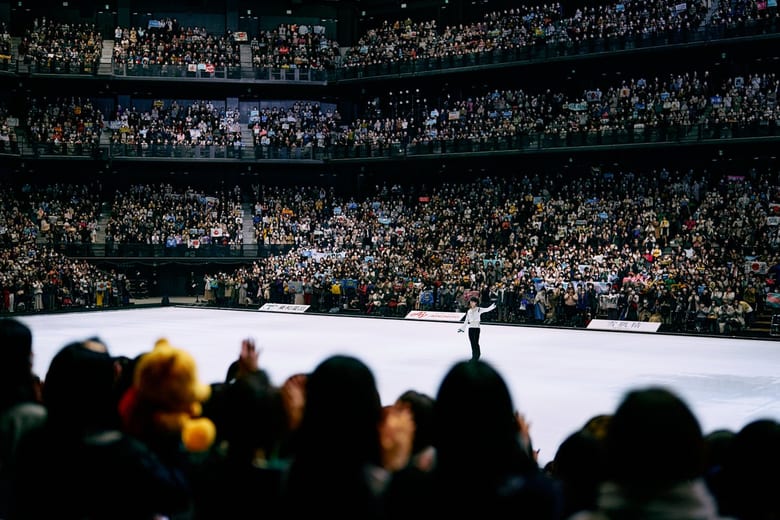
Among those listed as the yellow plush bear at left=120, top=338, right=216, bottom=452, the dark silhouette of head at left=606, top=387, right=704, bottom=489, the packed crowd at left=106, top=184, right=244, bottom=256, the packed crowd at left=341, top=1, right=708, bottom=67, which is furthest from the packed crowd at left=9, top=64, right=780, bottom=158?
the dark silhouette of head at left=606, top=387, right=704, bottom=489

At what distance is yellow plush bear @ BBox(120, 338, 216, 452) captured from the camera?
11.8 feet

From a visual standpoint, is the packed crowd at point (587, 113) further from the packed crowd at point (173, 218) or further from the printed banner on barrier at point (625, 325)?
the printed banner on barrier at point (625, 325)

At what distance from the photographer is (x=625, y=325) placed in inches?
1136

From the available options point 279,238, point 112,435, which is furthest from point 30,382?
point 279,238

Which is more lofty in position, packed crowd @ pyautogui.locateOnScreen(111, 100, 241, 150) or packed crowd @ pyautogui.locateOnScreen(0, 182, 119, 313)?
packed crowd @ pyautogui.locateOnScreen(111, 100, 241, 150)

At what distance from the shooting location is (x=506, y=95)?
147 ft

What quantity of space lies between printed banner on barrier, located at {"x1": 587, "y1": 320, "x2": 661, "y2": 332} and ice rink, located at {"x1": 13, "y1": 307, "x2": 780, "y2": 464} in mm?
625

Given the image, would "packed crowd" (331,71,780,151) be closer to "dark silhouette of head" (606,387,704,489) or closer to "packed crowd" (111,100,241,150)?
"packed crowd" (111,100,241,150)

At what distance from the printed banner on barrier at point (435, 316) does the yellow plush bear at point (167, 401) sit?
29231mm

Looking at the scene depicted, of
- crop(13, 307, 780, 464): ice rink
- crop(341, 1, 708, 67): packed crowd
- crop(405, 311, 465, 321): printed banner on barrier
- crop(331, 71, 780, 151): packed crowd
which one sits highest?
crop(341, 1, 708, 67): packed crowd

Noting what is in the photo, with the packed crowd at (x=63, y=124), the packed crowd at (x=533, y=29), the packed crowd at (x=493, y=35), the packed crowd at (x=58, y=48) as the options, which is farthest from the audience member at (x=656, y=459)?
the packed crowd at (x=58, y=48)

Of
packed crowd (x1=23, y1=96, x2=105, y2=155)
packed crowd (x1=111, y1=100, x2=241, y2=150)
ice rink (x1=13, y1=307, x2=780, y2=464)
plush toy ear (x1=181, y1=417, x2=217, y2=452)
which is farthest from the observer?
packed crowd (x1=111, y1=100, x2=241, y2=150)

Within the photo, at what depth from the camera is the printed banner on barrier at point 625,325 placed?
28.2 m

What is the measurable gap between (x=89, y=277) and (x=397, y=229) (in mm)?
15482
